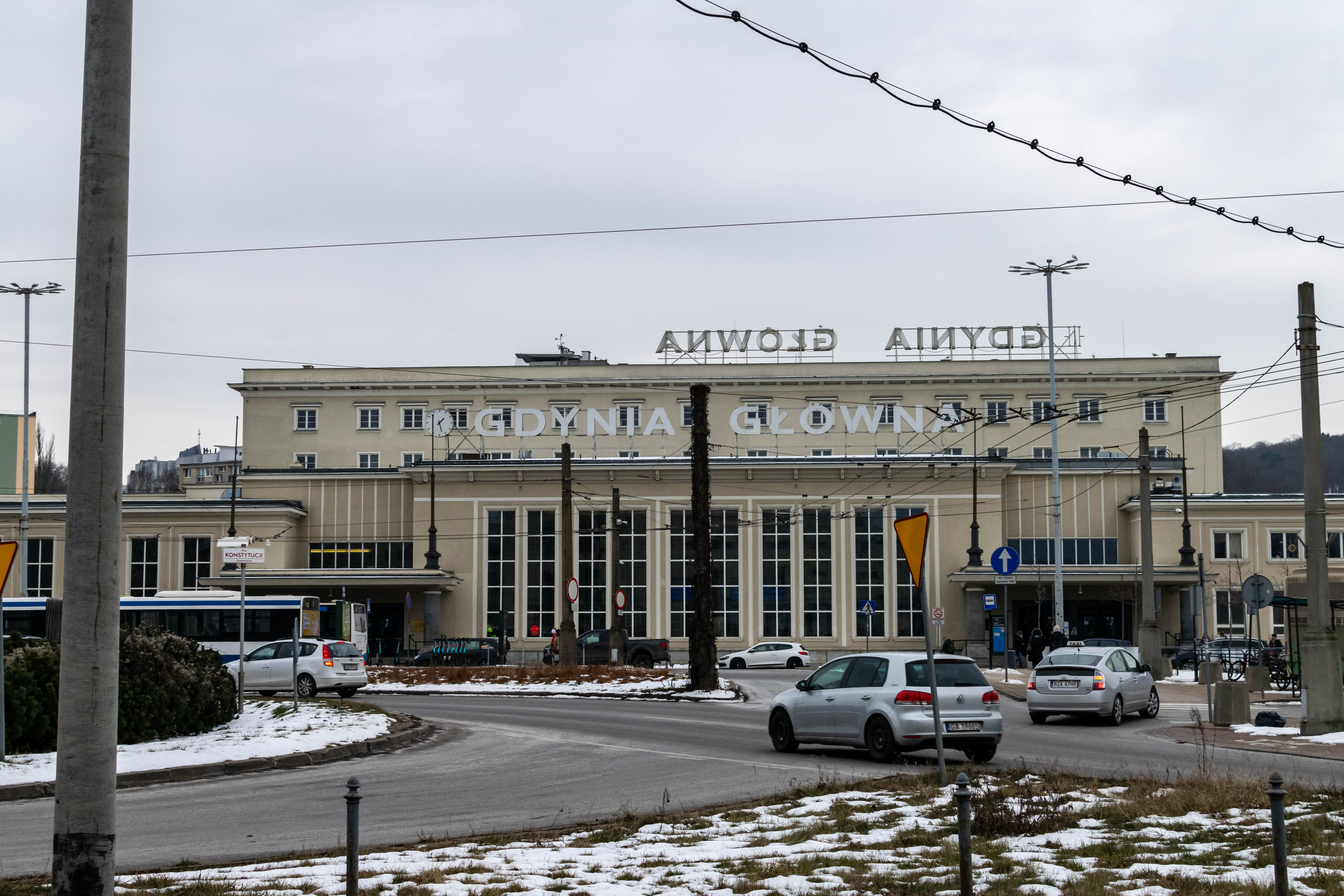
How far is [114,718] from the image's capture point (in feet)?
23.0

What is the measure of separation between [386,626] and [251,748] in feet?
157

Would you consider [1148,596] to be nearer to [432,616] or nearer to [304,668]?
[304,668]

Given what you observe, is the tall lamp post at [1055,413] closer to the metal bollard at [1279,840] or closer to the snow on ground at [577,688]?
the snow on ground at [577,688]

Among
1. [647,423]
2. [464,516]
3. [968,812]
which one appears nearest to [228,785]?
[968,812]

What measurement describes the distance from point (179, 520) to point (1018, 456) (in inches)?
1725

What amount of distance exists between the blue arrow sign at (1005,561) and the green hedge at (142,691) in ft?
63.6

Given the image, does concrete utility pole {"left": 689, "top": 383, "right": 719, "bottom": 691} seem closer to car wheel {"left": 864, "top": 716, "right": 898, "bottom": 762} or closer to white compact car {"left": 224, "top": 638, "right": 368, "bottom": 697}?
white compact car {"left": 224, "top": 638, "right": 368, "bottom": 697}

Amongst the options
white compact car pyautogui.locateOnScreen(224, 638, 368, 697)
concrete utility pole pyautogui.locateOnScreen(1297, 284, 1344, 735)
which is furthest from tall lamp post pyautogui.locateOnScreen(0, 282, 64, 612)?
concrete utility pole pyautogui.locateOnScreen(1297, 284, 1344, 735)

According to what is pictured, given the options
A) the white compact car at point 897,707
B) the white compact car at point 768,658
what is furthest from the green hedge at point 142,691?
the white compact car at point 768,658

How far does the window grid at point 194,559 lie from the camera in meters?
65.5

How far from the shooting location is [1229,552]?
211 feet

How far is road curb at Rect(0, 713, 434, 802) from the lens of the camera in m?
15.1

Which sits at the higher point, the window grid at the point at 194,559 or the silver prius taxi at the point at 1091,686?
the window grid at the point at 194,559

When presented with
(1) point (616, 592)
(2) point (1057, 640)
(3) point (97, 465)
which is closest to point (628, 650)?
(1) point (616, 592)
